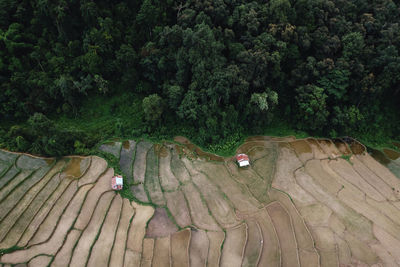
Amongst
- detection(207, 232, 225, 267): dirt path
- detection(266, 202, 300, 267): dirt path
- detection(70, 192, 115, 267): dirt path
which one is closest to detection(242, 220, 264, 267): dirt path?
detection(266, 202, 300, 267): dirt path

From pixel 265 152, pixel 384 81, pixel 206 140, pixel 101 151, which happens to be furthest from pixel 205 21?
pixel 384 81

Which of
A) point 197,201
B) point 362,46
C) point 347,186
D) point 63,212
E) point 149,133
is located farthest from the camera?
point 149,133

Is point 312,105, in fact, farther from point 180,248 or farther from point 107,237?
point 107,237

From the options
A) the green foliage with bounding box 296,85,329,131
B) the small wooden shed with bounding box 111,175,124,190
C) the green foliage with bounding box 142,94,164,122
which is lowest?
the small wooden shed with bounding box 111,175,124,190

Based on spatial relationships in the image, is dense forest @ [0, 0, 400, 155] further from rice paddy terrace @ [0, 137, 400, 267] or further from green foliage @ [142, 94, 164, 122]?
rice paddy terrace @ [0, 137, 400, 267]

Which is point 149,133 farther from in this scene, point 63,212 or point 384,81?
point 384,81
